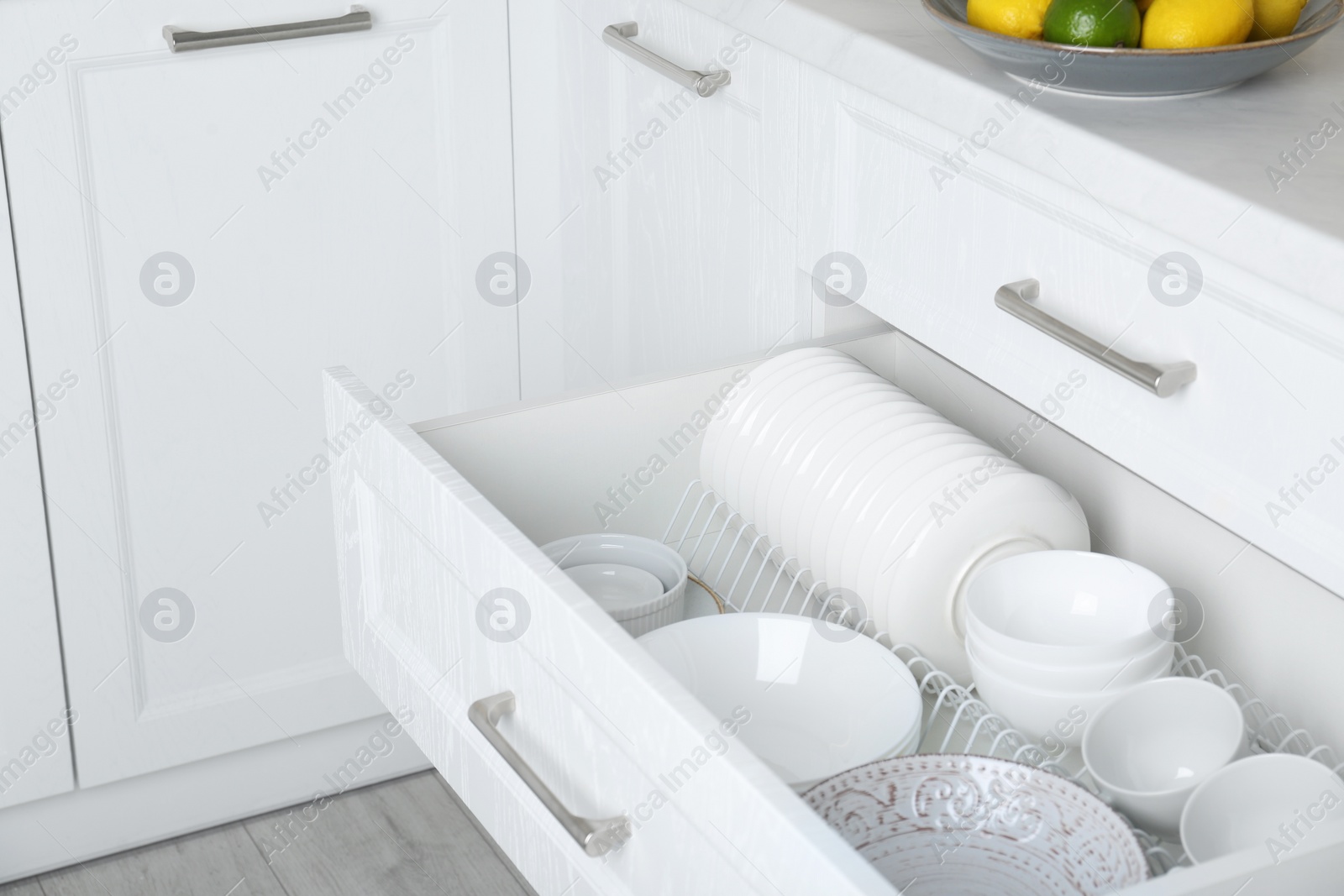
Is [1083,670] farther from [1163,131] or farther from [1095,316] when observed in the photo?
[1163,131]

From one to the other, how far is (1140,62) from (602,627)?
47cm

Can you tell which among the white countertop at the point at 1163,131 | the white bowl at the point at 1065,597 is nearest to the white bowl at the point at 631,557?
the white bowl at the point at 1065,597

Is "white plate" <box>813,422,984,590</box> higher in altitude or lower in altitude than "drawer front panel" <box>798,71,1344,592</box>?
lower

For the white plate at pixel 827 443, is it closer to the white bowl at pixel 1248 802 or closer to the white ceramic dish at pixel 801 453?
the white ceramic dish at pixel 801 453

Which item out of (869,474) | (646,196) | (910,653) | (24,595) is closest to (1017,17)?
(869,474)

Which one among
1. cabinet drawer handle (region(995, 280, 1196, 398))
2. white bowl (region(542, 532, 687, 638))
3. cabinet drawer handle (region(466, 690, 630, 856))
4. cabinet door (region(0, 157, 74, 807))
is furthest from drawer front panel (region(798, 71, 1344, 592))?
cabinet door (region(0, 157, 74, 807))

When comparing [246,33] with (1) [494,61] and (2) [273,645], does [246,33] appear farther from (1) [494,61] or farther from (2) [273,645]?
(2) [273,645]

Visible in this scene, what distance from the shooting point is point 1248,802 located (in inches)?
31.6

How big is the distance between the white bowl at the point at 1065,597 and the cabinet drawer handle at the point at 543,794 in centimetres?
29

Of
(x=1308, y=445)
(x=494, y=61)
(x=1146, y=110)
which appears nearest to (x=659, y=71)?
(x=494, y=61)

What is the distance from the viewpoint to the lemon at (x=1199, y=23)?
2.86 feet

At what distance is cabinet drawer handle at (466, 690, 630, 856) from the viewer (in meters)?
0.75

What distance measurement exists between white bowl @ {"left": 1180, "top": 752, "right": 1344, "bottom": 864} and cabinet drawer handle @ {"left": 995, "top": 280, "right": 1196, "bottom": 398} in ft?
0.70

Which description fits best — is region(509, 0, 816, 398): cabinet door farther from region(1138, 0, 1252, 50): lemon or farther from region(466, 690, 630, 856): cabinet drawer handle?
region(466, 690, 630, 856): cabinet drawer handle
